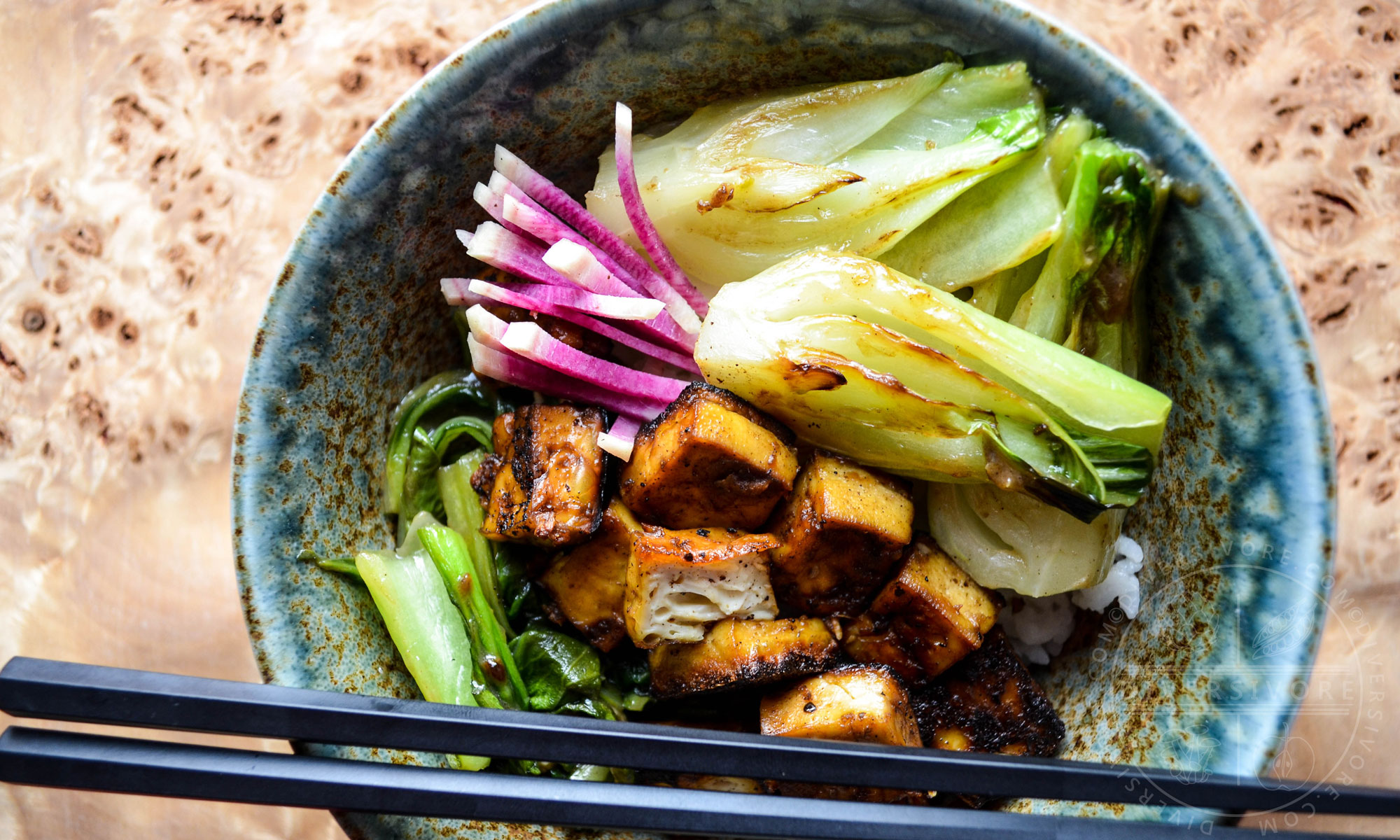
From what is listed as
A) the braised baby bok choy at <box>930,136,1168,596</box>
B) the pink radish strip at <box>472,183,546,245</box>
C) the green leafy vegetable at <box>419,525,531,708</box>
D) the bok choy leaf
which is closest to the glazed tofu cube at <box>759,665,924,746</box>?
the braised baby bok choy at <box>930,136,1168,596</box>

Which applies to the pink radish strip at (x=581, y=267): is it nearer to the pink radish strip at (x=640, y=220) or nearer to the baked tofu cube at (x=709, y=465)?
the pink radish strip at (x=640, y=220)

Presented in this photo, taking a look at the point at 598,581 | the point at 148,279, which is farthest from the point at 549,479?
the point at 148,279

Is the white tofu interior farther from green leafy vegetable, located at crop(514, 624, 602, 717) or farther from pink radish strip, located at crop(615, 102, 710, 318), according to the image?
pink radish strip, located at crop(615, 102, 710, 318)

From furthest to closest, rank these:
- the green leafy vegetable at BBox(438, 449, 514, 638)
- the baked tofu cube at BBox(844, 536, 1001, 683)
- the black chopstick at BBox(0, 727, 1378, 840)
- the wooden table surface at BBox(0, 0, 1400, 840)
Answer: the wooden table surface at BBox(0, 0, 1400, 840)
the green leafy vegetable at BBox(438, 449, 514, 638)
the baked tofu cube at BBox(844, 536, 1001, 683)
the black chopstick at BBox(0, 727, 1378, 840)

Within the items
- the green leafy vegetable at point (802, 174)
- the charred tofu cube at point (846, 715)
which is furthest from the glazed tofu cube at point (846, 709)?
the green leafy vegetable at point (802, 174)

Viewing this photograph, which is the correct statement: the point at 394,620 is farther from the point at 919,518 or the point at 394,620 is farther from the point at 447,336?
the point at 919,518

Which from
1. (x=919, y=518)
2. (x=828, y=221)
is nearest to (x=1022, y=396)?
(x=919, y=518)

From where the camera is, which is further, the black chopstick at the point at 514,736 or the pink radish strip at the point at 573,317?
the pink radish strip at the point at 573,317
